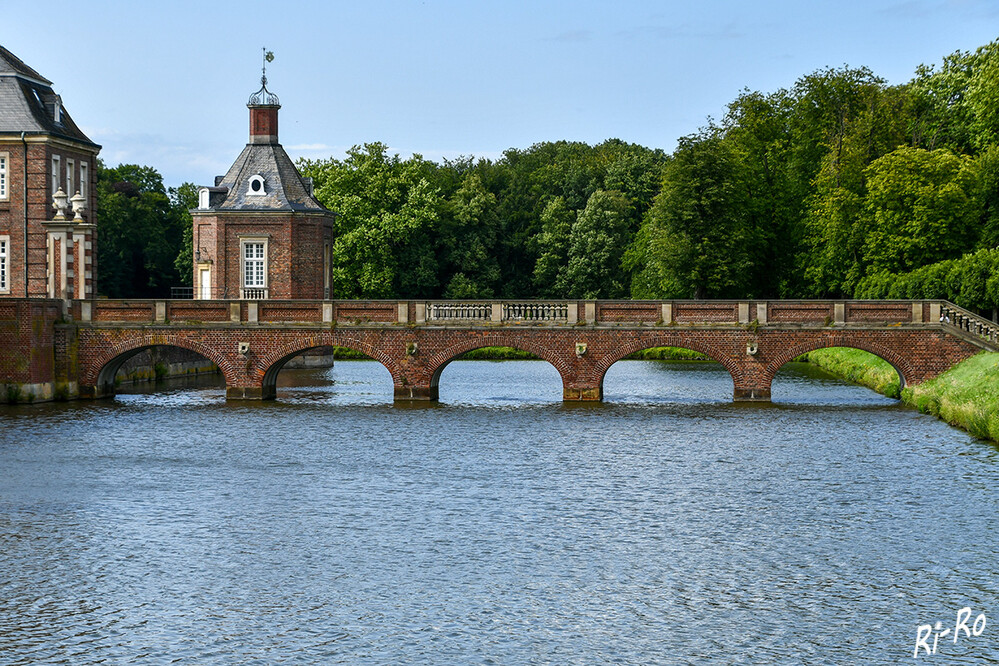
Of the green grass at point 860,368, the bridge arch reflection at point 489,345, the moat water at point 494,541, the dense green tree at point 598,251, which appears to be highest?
the dense green tree at point 598,251

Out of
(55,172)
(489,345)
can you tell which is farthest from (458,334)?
(55,172)

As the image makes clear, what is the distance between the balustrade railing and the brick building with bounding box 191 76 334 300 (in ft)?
101

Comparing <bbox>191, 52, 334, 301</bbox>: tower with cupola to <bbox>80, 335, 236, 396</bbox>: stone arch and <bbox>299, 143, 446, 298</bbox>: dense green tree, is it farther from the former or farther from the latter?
<bbox>299, 143, 446, 298</bbox>: dense green tree

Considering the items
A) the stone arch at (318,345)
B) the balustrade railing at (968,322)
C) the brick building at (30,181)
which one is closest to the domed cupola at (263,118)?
the brick building at (30,181)

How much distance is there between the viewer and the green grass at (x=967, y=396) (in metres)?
33.1

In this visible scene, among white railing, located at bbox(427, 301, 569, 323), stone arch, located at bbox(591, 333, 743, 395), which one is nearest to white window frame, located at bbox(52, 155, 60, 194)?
white railing, located at bbox(427, 301, 569, 323)

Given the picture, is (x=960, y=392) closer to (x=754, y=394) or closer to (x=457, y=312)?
(x=754, y=394)

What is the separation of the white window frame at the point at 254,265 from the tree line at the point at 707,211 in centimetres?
2114

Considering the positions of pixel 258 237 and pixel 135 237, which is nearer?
pixel 258 237

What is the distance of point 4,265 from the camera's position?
5384 centimetres

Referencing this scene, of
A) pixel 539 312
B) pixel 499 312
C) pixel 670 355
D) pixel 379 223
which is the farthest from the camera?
pixel 379 223

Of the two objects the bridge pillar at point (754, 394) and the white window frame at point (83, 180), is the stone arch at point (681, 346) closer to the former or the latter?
the bridge pillar at point (754, 394)

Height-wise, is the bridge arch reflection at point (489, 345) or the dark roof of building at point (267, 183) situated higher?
the dark roof of building at point (267, 183)

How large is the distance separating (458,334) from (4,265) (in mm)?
22087
